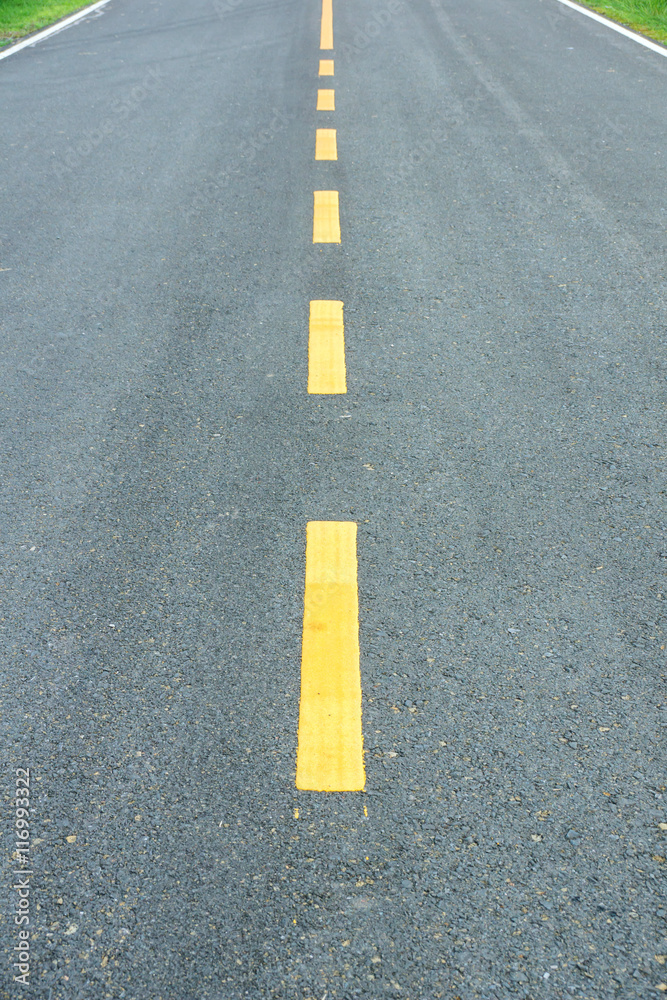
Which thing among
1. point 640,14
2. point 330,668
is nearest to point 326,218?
point 330,668

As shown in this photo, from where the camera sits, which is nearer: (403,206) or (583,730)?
(583,730)

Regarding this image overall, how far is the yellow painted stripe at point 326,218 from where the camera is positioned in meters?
5.82

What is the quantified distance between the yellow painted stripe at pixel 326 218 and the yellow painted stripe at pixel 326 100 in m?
2.59

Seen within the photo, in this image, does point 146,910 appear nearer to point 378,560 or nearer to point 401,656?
point 401,656

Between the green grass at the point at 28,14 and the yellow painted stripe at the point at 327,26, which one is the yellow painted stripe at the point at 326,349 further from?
the green grass at the point at 28,14

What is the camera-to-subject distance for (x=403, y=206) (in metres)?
A: 6.33

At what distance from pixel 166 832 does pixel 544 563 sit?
1.53 m

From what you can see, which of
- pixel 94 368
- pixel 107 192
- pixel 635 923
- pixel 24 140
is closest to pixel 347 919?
pixel 635 923

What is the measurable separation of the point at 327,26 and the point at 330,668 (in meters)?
12.3

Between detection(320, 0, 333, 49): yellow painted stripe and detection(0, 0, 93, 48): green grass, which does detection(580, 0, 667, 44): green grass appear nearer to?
detection(320, 0, 333, 49): yellow painted stripe

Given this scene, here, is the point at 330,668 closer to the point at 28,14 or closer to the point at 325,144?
the point at 325,144

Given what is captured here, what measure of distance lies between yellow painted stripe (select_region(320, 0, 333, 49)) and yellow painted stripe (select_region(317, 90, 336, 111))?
264 cm

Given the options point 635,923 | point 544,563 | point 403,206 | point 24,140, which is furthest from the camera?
point 24,140

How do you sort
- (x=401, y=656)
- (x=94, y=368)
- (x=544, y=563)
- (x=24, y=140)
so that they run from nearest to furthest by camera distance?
(x=401, y=656)
(x=544, y=563)
(x=94, y=368)
(x=24, y=140)
